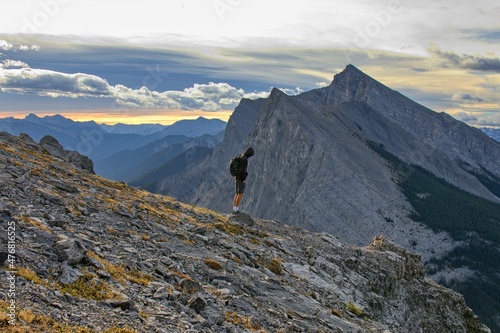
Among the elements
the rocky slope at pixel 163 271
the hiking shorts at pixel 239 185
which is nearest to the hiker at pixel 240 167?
the hiking shorts at pixel 239 185

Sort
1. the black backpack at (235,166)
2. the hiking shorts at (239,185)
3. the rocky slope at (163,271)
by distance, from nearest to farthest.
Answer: the rocky slope at (163,271) → the black backpack at (235,166) → the hiking shorts at (239,185)

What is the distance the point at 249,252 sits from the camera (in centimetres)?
2398

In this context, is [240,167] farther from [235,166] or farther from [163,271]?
[163,271]

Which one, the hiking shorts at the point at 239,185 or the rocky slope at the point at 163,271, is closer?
the rocky slope at the point at 163,271

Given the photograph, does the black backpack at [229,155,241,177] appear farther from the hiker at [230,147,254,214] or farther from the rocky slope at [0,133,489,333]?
the rocky slope at [0,133,489,333]

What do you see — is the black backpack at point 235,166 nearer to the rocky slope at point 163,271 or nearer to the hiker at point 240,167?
the hiker at point 240,167

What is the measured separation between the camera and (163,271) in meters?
16.3

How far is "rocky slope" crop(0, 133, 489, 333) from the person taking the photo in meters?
11.9

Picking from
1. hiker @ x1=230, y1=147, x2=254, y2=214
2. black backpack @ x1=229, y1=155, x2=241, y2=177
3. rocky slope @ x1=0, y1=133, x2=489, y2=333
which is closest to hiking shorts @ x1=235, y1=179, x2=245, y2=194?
hiker @ x1=230, y1=147, x2=254, y2=214

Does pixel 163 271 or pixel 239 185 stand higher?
pixel 239 185

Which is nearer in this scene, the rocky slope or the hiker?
the rocky slope

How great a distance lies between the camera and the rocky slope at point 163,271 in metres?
11.9

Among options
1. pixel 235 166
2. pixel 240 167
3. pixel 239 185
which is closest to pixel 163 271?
pixel 235 166

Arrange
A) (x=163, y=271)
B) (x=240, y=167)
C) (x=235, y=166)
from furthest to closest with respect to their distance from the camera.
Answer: (x=240, y=167)
(x=235, y=166)
(x=163, y=271)
